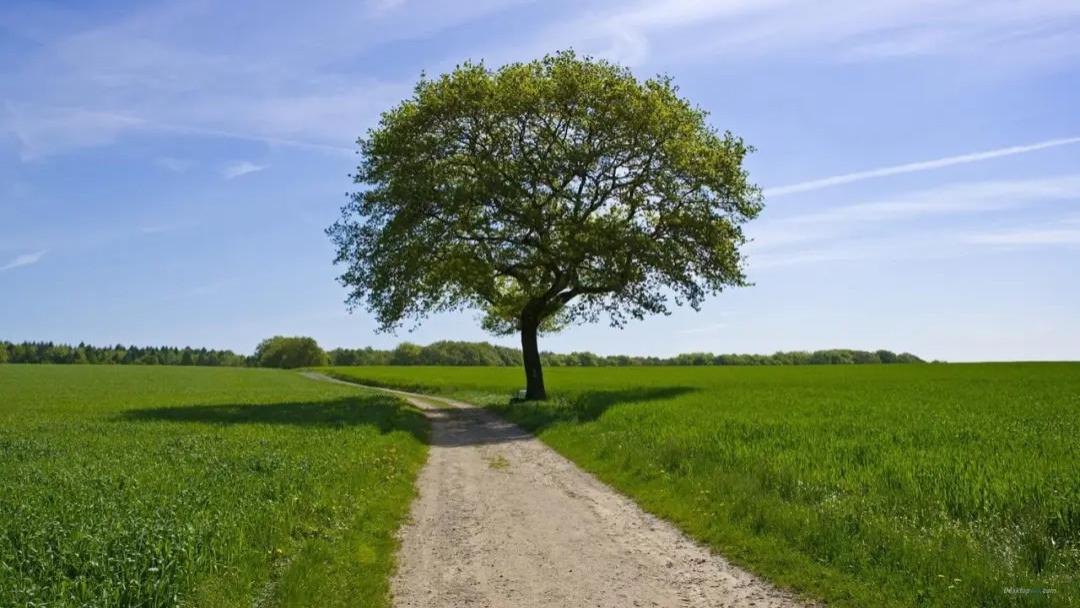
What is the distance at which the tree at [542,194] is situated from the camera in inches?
1459

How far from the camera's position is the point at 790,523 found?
36.4 ft

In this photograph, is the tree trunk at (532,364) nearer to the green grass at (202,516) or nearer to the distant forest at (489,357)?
the green grass at (202,516)

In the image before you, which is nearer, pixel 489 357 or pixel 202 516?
pixel 202 516

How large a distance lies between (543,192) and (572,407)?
1197 cm

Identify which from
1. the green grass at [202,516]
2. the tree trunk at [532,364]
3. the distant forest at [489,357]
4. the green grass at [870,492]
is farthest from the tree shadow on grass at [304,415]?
the distant forest at [489,357]

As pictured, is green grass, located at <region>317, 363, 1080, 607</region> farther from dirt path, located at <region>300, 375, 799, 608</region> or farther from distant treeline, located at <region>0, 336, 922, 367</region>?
distant treeline, located at <region>0, 336, 922, 367</region>

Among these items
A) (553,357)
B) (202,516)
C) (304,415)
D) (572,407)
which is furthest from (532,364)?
(553,357)

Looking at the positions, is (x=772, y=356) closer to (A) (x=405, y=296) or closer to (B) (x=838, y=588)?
(A) (x=405, y=296)

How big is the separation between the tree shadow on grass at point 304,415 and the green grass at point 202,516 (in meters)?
3.39

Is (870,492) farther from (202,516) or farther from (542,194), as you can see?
(542,194)

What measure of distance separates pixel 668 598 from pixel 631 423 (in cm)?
1615

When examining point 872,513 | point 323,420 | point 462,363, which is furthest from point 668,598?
point 462,363

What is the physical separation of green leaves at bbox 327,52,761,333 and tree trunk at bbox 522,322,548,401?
3.19 feet

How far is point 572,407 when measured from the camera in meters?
34.1
